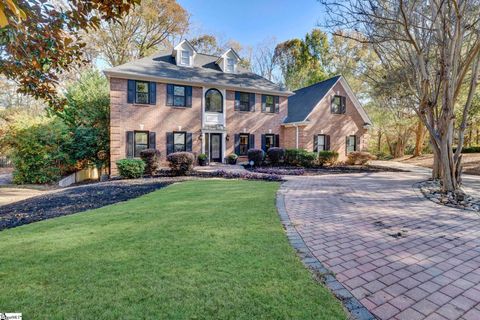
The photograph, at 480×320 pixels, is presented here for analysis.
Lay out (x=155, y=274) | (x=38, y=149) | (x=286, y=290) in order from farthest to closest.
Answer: (x=38, y=149) < (x=155, y=274) < (x=286, y=290)

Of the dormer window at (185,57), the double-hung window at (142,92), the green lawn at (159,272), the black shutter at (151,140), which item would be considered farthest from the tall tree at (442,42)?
the dormer window at (185,57)

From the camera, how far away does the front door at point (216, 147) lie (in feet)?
55.1

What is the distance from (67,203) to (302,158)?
12.9 metres

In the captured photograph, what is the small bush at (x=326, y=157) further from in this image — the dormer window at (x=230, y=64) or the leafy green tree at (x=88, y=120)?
the leafy green tree at (x=88, y=120)

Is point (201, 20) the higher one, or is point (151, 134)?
point (201, 20)

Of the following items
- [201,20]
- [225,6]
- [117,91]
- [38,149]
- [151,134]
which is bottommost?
[38,149]

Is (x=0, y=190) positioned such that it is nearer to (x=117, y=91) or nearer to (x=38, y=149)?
(x=38, y=149)

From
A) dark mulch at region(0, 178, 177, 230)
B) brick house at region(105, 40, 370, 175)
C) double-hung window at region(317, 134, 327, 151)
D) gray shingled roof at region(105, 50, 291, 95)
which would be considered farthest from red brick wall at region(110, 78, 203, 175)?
double-hung window at region(317, 134, 327, 151)

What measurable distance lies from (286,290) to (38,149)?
1434 centimetres

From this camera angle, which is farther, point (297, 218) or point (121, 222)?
point (297, 218)

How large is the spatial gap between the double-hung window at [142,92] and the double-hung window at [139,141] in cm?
192

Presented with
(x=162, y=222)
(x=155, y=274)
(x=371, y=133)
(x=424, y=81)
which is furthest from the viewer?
(x=371, y=133)

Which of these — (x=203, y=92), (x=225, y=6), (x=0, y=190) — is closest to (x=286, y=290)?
(x=0, y=190)

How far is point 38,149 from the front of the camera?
12.0 m
